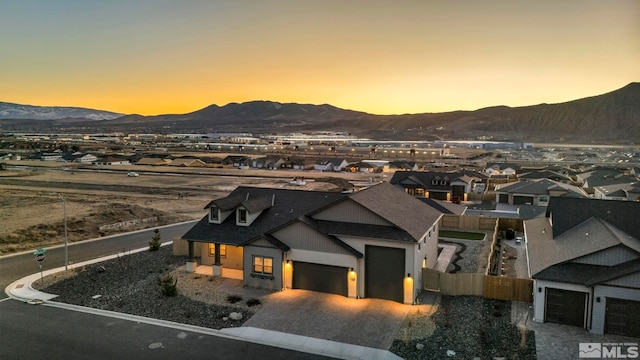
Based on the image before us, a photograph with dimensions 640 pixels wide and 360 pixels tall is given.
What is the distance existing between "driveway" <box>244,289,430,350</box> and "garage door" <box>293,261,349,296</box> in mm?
391

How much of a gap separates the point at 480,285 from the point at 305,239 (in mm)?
11064

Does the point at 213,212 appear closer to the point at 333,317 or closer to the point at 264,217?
the point at 264,217

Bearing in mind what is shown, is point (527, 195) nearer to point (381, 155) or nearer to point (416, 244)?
point (416, 244)

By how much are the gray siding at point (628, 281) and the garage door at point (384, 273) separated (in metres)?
10.4

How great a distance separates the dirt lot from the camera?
1711 inches

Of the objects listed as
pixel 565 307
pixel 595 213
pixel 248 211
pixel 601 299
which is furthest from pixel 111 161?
pixel 601 299

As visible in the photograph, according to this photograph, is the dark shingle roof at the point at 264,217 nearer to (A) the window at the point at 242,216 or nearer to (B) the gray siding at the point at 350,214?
(A) the window at the point at 242,216

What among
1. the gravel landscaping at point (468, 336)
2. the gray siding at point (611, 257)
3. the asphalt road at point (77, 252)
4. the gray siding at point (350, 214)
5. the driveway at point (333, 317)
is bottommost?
the asphalt road at point (77, 252)

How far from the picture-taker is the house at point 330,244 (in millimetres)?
25348

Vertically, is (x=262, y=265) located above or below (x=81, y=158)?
below

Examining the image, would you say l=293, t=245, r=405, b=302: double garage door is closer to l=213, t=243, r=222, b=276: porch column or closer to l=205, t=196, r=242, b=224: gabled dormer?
l=213, t=243, r=222, b=276: porch column

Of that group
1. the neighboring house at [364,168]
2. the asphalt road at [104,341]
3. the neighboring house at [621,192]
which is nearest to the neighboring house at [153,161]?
the neighboring house at [364,168]

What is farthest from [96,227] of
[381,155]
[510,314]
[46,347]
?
[381,155]

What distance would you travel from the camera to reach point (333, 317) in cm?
2297
